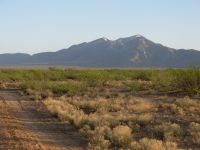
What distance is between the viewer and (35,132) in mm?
20094

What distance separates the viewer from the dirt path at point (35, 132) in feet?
→ 55.2

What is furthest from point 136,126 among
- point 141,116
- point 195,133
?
point 195,133

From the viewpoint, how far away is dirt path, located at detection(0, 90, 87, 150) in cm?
1683

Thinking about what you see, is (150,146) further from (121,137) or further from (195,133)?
(195,133)

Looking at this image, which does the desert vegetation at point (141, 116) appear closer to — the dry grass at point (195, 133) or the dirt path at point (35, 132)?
the dry grass at point (195, 133)

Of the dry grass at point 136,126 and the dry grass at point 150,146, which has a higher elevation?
the dry grass at point 150,146

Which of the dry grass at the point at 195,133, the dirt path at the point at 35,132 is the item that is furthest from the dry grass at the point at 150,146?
the dirt path at the point at 35,132

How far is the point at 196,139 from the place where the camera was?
18.2 metres

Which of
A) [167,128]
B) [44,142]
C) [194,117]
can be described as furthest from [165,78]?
[44,142]

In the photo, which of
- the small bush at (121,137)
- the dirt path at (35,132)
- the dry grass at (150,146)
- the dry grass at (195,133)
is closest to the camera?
the dry grass at (150,146)

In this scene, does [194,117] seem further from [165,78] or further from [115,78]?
[115,78]

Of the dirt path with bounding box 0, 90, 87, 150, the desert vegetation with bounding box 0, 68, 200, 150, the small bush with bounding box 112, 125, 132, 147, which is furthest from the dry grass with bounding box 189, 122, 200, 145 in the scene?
the dirt path with bounding box 0, 90, 87, 150

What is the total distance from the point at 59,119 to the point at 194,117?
634cm

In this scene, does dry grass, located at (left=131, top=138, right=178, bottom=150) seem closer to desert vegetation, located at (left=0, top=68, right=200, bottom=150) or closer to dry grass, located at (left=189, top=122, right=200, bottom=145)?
desert vegetation, located at (left=0, top=68, right=200, bottom=150)
